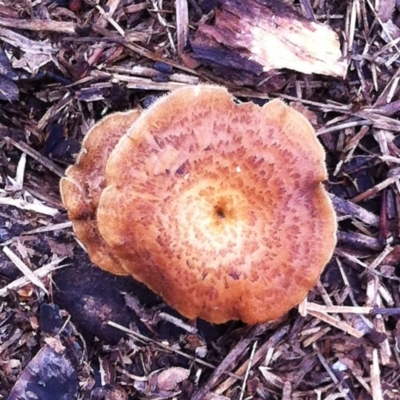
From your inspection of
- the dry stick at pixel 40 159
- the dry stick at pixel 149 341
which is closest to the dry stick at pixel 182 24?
the dry stick at pixel 40 159

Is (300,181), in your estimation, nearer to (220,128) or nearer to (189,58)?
(220,128)

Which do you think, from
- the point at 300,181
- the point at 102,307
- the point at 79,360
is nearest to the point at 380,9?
the point at 300,181

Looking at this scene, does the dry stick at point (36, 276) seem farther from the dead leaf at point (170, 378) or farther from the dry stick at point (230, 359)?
the dry stick at point (230, 359)

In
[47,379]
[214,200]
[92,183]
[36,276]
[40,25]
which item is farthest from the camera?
[40,25]

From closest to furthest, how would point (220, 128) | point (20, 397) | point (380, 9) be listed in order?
1. point (220, 128)
2. point (20, 397)
3. point (380, 9)

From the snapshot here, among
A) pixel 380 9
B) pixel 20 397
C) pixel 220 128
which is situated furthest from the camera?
pixel 380 9

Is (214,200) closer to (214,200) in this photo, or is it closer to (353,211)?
(214,200)

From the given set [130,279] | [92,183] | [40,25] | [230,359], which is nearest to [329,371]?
[230,359]
